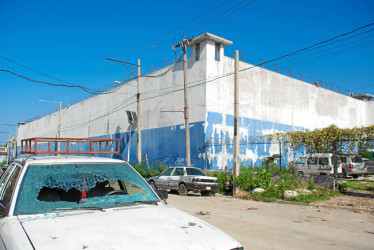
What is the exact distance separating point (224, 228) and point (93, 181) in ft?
14.9

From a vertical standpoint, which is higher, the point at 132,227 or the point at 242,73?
the point at 242,73

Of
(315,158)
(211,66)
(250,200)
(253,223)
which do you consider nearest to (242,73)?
(211,66)

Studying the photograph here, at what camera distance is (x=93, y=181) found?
4.14 m

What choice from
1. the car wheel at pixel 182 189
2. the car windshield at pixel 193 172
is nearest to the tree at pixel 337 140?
the car windshield at pixel 193 172

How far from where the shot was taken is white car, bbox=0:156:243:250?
8.81 ft

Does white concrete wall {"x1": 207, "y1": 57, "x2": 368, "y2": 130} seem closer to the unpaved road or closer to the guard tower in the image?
the guard tower

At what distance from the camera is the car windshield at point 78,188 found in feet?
11.5

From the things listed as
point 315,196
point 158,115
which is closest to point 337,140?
point 315,196

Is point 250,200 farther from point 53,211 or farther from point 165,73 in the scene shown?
point 165,73

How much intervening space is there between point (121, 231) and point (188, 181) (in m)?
12.8

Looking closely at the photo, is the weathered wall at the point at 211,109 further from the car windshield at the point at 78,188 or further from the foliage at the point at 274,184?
the car windshield at the point at 78,188

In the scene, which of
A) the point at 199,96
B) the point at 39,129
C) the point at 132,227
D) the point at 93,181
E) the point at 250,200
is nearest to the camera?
the point at 132,227

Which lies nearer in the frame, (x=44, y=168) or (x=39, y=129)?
(x=44, y=168)

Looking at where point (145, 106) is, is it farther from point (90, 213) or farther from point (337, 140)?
point (90, 213)
